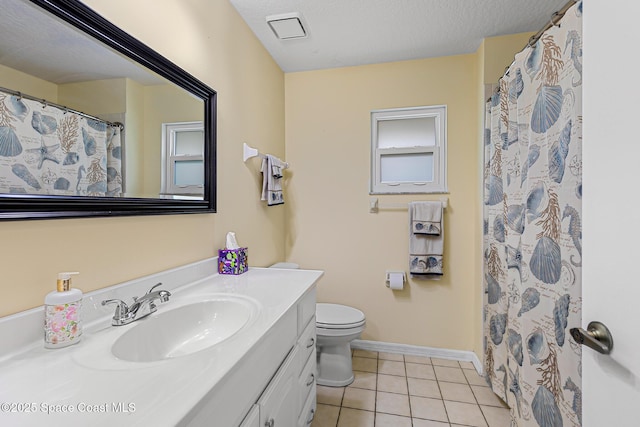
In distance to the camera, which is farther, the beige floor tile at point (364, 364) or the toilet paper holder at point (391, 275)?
the toilet paper holder at point (391, 275)

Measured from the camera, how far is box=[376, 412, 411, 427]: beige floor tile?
1.56 m

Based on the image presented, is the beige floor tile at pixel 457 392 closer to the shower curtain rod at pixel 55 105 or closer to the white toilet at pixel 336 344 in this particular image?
the white toilet at pixel 336 344

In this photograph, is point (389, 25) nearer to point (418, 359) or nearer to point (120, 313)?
point (120, 313)

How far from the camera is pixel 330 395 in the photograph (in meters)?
1.81

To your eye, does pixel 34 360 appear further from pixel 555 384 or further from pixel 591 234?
pixel 555 384

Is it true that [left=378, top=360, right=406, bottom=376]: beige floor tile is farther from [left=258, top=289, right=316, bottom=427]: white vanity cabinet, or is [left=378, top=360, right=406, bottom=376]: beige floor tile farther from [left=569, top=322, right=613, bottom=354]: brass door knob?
[left=569, top=322, right=613, bottom=354]: brass door knob

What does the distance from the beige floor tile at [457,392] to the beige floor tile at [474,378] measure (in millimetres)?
81

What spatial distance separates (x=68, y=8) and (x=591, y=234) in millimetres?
1461

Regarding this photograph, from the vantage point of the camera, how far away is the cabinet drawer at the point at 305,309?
48.1 inches

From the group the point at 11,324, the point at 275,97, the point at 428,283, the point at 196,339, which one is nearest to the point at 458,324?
the point at 428,283

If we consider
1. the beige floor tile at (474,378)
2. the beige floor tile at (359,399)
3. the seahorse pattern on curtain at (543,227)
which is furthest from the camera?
the beige floor tile at (474,378)

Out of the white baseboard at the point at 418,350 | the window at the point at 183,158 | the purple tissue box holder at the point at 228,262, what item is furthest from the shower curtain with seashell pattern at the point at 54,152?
the white baseboard at the point at 418,350

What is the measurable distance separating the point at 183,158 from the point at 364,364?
188 centimetres

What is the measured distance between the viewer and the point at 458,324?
2.22m
